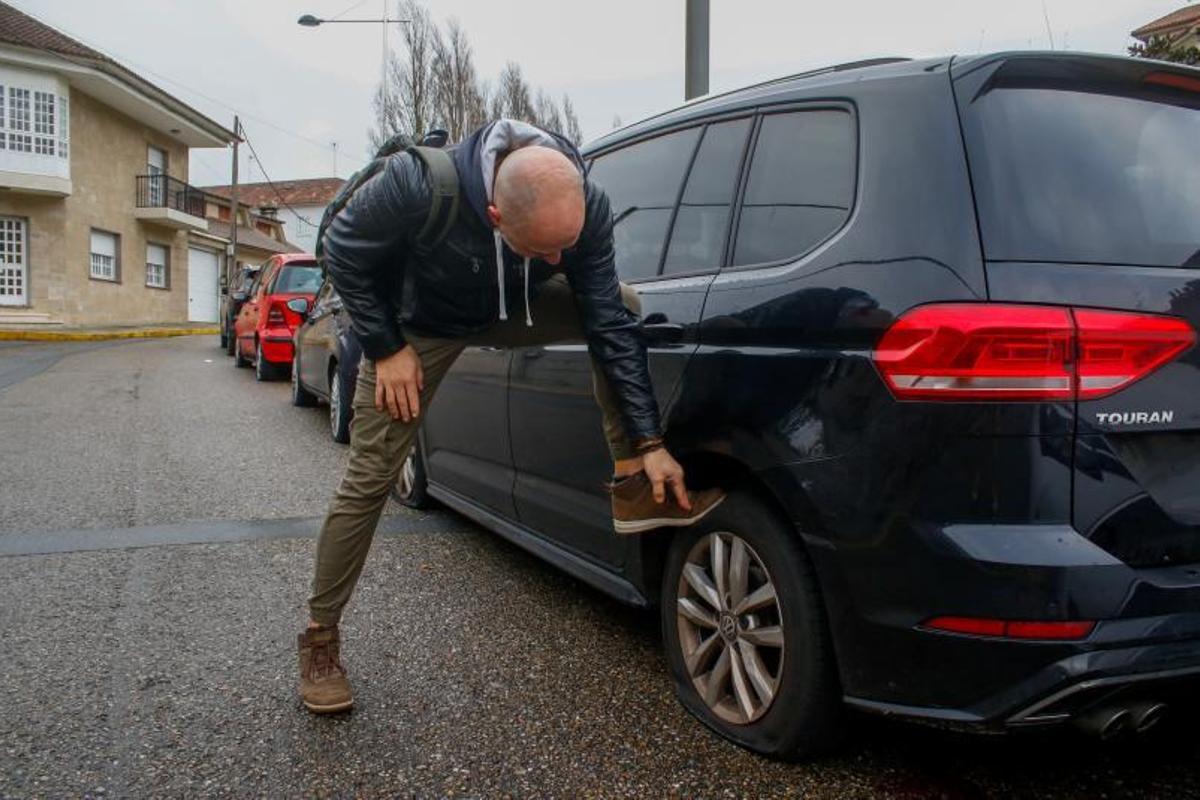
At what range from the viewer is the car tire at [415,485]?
4.80 m

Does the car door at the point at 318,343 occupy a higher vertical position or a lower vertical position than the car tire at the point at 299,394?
higher

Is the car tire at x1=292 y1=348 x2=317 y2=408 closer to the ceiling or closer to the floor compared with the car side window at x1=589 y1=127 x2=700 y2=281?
closer to the floor

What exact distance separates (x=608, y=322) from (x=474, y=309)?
0.38 metres

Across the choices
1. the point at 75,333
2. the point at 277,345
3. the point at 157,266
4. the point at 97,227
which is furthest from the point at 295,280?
the point at 157,266

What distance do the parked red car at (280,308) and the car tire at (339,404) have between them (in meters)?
3.65

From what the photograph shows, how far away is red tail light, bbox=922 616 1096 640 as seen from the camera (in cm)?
171

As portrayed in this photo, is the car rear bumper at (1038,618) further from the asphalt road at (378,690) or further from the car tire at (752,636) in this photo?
the asphalt road at (378,690)

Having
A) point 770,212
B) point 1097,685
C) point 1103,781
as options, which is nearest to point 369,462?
point 770,212

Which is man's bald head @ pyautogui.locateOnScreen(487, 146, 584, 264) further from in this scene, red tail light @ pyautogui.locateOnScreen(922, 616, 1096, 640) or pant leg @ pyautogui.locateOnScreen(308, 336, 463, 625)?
red tail light @ pyautogui.locateOnScreen(922, 616, 1096, 640)

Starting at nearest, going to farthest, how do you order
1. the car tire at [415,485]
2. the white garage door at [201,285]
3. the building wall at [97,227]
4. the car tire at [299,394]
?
the car tire at [415,485] < the car tire at [299,394] < the building wall at [97,227] < the white garage door at [201,285]

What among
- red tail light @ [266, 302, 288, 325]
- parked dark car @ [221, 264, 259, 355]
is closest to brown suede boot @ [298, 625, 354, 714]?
red tail light @ [266, 302, 288, 325]

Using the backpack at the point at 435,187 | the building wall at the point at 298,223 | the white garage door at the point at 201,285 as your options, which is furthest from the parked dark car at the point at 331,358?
the building wall at the point at 298,223

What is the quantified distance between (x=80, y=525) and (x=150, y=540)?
52 cm

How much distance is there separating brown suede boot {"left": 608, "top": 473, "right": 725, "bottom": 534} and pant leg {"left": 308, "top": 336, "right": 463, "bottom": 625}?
2.06 feet
